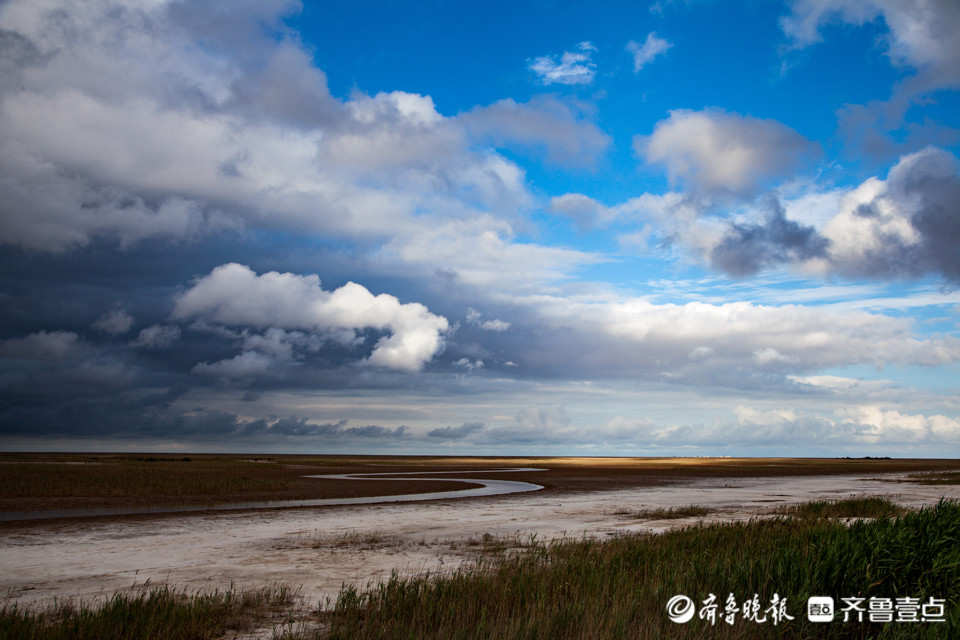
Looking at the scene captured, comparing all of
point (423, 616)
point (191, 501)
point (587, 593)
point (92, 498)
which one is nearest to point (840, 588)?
point (587, 593)

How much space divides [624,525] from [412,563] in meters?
11.5

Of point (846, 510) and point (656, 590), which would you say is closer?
point (656, 590)

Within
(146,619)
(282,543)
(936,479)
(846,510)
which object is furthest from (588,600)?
(936,479)

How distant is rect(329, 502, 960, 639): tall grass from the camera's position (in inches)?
397

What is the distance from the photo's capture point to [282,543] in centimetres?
2150

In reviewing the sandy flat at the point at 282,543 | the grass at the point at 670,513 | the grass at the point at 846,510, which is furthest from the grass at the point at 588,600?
the grass at the point at 670,513

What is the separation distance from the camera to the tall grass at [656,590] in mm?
10078

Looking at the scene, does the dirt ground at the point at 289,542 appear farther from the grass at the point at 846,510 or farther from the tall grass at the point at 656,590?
the tall grass at the point at 656,590

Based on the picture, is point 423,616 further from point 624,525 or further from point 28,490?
point 28,490

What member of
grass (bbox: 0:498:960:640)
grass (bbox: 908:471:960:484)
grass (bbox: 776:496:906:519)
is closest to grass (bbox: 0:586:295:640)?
grass (bbox: 0:498:960:640)

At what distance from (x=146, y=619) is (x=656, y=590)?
8.49 metres

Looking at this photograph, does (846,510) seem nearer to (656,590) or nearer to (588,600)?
(656,590)

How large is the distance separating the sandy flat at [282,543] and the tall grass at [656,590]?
293 cm

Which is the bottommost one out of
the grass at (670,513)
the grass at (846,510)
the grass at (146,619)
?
the grass at (670,513)
